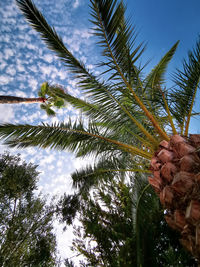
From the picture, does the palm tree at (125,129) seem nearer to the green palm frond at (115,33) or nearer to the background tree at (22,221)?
the green palm frond at (115,33)

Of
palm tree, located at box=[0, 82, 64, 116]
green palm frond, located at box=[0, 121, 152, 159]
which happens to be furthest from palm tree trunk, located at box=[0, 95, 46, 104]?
green palm frond, located at box=[0, 121, 152, 159]

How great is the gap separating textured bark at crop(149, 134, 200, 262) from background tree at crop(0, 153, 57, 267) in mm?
7447

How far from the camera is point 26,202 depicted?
333 inches

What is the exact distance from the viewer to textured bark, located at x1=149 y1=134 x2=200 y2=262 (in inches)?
72.9

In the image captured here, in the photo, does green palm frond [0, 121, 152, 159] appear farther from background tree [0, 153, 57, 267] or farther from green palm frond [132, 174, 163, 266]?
background tree [0, 153, 57, 267]

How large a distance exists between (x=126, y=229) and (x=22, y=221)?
5430mm

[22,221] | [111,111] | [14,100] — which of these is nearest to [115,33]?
[111,111]

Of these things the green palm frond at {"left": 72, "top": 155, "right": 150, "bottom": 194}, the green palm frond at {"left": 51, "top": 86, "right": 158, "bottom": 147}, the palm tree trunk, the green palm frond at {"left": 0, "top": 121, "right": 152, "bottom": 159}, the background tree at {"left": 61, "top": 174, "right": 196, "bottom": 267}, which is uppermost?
the palm tree trunk

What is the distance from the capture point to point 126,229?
5020 millimetres

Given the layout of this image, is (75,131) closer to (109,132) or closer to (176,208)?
(109,132)

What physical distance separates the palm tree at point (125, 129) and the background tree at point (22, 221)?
5.19m

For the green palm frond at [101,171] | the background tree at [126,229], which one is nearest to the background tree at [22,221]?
the background tree at [126,229]

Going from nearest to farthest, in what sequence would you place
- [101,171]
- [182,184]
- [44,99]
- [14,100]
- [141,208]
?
[182,184], [141,208], [101,171], [14,100], [44,99]

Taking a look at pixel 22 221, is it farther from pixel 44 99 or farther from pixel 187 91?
pixel 187 91
